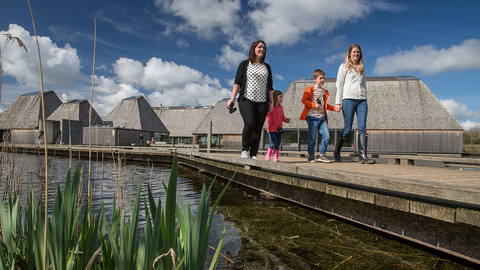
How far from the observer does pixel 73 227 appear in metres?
1.16

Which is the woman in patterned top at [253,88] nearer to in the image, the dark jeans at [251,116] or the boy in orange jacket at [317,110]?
the dark jeans at [251,116]

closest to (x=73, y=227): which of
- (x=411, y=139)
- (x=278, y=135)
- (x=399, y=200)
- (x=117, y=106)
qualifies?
(x=399, y=200)

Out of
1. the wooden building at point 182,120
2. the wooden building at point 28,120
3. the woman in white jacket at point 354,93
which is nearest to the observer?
the woman in white jacket at point 354,93

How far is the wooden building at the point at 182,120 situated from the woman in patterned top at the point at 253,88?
36.6m

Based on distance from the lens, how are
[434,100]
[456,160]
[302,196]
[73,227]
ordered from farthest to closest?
[434,100]
[456,160]
[302,196]
[73,227]

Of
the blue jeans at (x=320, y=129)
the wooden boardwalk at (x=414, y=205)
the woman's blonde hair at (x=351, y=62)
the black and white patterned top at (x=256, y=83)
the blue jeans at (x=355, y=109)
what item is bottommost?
the wooden boardwalk at (x=414, y=205)

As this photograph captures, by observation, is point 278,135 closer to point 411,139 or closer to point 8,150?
point 8,150

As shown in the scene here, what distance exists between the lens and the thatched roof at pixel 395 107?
2095 centimetres

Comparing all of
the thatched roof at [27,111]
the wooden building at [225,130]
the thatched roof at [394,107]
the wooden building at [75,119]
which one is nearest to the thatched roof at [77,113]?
the wooden building at [75,119]

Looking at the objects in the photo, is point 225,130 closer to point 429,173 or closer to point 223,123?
point 223,123

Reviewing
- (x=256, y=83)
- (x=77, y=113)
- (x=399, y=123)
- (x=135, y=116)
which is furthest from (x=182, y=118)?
(x=256, y=83)

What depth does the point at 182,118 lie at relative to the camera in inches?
1686

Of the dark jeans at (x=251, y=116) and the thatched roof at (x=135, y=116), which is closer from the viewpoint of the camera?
the dark jeans at (x=251, y=116)

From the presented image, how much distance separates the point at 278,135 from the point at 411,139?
67.7 feet
